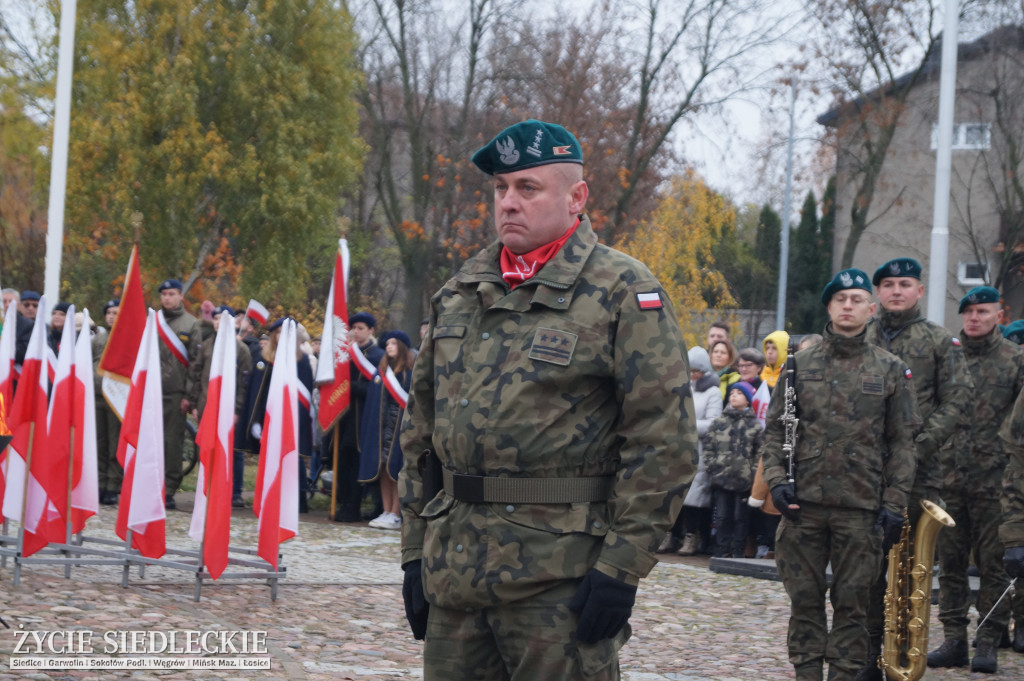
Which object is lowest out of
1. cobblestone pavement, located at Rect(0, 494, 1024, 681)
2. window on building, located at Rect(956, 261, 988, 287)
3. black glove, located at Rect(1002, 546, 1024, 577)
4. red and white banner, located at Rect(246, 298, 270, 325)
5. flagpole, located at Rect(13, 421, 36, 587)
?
cobblestone pavement, located at Rect(0, 494, 1024, 681)

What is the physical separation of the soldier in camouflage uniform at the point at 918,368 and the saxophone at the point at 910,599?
4.1 inches

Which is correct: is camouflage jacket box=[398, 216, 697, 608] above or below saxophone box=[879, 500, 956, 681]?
above

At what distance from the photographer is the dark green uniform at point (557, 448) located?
3342 millimetres

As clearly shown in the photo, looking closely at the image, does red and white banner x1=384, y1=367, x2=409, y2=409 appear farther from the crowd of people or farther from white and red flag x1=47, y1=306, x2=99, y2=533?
white and red flag x1=47, y1=306, x2=99, y2=533

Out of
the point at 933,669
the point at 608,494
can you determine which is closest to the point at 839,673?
the point at 933,669

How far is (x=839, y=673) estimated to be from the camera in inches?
247

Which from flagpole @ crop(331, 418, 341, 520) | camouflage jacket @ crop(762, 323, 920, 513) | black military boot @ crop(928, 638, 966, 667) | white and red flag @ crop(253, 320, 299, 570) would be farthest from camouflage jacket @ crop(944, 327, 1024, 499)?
flagpole @ crop(331, 418, 341, 520)

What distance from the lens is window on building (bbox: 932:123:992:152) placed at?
32.4m

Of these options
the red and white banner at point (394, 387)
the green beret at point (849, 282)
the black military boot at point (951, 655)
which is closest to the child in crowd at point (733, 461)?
the red and white banner at point (394, 387)

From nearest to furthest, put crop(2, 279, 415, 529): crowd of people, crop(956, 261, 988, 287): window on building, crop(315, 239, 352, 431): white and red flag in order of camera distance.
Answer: crop(315, 239, 352, 431): white and red flag, crop(2, 279, 415, 529): crowd of people, crop(956, 261, 988, 287): window on building

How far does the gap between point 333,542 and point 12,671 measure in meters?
5.95

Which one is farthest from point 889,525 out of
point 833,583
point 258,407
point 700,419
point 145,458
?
point 258,407

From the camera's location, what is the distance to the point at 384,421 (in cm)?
1300

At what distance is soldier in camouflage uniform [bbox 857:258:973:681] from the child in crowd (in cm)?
445
